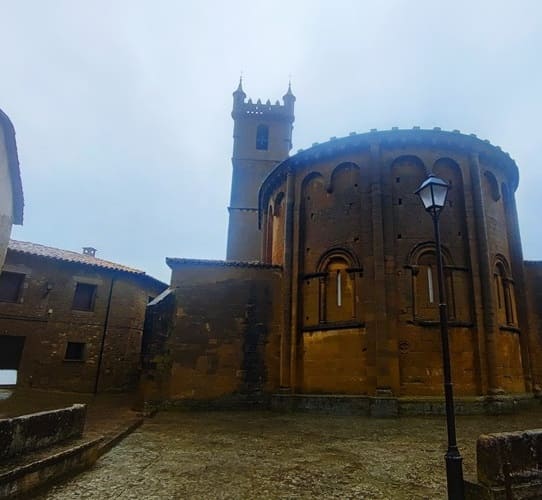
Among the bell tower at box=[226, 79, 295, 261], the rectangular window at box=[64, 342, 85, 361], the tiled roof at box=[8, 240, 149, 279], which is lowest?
the rectangular window at box=[64, 342, 85, 361]

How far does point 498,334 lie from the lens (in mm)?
12844

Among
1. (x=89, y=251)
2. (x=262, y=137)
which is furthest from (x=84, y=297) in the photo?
(x=262, y=137)

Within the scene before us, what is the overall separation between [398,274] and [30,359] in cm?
1884

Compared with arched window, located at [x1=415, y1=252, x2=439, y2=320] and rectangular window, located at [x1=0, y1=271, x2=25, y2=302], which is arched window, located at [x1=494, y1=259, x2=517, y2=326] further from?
rectangular window, located at [x1=0, y1=271, x2=25, y2=302]

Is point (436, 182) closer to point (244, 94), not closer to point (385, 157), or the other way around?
point (385, 157)

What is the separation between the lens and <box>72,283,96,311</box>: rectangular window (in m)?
22.2

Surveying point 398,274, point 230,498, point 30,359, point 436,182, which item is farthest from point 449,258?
point 30,359

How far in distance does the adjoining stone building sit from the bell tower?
25.5 feet

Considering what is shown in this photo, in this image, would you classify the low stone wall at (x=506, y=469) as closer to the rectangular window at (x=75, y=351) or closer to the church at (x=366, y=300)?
the church at (x=366, y=300)

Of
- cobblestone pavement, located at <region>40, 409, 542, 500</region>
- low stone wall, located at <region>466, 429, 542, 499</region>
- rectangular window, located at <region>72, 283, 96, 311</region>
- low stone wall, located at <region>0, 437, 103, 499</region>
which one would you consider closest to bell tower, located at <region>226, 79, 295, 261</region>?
rectangular window, located at <region>72, 283, 96, 311</region>

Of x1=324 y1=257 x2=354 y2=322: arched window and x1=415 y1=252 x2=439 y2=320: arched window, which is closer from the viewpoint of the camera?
x1=415 y1=252 x2=439 y2=320: arched window

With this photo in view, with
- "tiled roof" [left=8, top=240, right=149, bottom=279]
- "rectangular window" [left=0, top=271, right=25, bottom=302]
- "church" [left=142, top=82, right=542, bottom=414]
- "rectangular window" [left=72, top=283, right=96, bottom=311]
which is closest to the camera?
"church" [left=142, top=82, right=542, bottom=414]

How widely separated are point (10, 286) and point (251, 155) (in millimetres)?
19627

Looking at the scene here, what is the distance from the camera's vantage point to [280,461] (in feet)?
21.0
